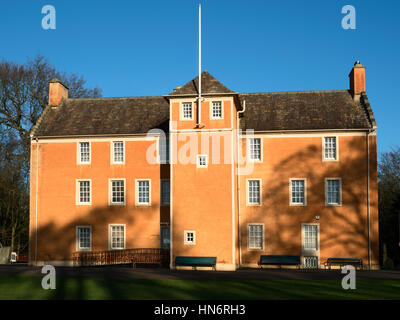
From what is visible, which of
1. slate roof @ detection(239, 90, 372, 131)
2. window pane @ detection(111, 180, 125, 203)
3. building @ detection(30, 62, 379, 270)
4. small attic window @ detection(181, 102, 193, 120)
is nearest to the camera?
building @ detection(30, 62, 379, 270)

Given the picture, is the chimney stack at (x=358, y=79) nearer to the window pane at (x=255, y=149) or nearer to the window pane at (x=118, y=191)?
the window pane at (x=255, y=149)

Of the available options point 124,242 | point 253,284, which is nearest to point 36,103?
point 124,242

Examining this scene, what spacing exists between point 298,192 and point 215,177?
20.7 feet

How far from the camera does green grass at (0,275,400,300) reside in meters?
19.4

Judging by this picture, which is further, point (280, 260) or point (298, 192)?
point (298, 192)

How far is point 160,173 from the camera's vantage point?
34750 millimetres

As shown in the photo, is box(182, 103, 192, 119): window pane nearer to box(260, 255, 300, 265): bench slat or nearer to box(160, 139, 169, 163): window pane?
box(160, 139, 169, 163): window pane

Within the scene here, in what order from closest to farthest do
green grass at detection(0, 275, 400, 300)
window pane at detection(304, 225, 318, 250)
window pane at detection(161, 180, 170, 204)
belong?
green grass at detection(0, 275, 400, 300) → window pane at detection(304, 225, 318, 250) → window pane at detection(161, 180, 170, 204)

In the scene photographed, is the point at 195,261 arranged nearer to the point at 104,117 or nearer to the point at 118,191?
the point at 118,191

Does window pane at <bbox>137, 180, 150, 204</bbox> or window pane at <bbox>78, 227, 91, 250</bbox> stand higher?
window pane at <bbox>137, 180, 150, 204</bbox>

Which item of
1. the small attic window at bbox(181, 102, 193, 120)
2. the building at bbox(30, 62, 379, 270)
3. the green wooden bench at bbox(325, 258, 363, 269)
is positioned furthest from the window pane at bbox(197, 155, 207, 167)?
the green wooden bench at bbox(325, 258, 363, 269)

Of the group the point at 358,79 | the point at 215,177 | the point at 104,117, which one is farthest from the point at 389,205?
the point at 104,117

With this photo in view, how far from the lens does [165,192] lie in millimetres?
34781

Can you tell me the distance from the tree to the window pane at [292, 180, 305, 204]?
37.5 feet
